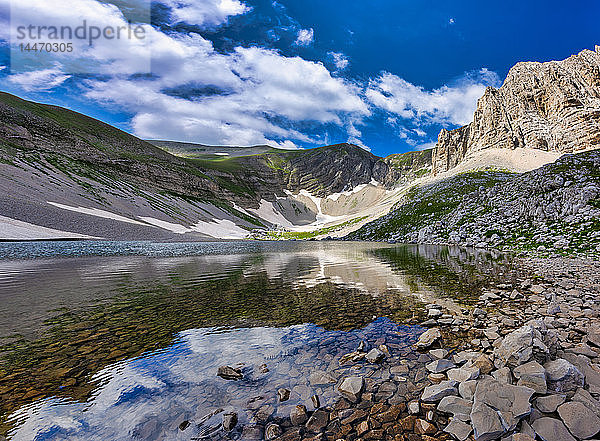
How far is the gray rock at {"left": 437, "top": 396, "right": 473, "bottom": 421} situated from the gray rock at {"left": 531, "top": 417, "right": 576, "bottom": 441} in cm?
108

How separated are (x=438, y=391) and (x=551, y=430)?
2038mm

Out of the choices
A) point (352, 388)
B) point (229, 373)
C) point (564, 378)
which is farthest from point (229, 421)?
point (564, 378)

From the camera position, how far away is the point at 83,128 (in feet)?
607

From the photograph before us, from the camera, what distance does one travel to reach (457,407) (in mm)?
5758

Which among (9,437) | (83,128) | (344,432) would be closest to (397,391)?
(344,432)

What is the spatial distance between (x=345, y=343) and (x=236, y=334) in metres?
4.62

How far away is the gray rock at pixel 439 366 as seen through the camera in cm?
744

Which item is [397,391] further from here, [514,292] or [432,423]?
[514,292]

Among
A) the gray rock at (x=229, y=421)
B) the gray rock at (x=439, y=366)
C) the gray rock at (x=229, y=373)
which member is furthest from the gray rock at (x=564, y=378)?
A: the gray rock at (x=229, y=373)

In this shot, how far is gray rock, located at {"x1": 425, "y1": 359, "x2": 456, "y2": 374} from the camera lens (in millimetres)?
7441

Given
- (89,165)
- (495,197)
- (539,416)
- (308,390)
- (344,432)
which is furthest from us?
(89,165)

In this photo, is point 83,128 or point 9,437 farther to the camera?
point 83,128

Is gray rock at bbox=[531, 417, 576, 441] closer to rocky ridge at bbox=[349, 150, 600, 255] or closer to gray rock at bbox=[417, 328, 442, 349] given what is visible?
gray rock at bbox=[417, 328, 442, 349]

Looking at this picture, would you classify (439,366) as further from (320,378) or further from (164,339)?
(164,339)
